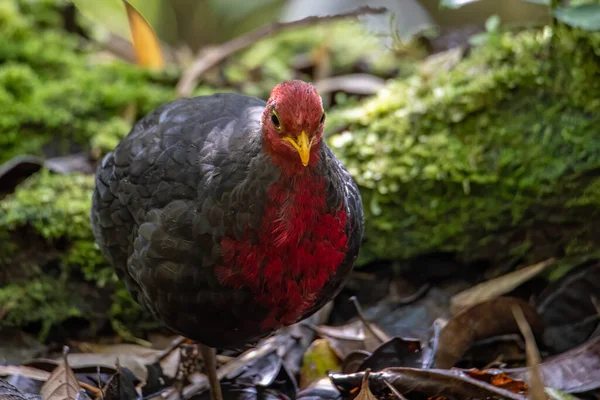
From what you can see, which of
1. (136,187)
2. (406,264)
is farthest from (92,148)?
(406,264)

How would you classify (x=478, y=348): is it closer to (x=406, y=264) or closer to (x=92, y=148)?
(x=406, y=264)

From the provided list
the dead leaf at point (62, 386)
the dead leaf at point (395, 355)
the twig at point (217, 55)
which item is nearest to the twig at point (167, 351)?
the dead leaf at point (62, 386)

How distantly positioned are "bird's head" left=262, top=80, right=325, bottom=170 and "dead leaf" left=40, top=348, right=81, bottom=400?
3.39ft

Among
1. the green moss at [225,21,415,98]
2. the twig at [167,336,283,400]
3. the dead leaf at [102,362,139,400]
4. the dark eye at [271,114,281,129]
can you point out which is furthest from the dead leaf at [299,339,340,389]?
the green moss at [225,21,415,98]

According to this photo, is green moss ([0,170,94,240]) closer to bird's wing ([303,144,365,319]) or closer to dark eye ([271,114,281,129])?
bird's wing ([303,144,365,319])

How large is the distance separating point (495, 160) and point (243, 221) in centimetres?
141

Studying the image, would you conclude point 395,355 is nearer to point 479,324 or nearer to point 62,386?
point 479,324

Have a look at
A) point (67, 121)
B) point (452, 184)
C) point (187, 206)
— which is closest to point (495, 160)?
point (452, 184)

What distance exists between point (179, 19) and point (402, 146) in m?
2.63

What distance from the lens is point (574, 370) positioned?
2404 mm

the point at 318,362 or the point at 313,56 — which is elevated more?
the point at 313,56

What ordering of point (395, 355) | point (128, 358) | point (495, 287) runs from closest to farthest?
point (395, 355)
point (128, 358)
point (495, 287)

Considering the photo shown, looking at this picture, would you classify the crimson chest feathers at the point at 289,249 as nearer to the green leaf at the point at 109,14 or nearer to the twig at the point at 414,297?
the twig at the point at 414,297

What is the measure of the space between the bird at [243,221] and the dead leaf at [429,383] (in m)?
0.29
